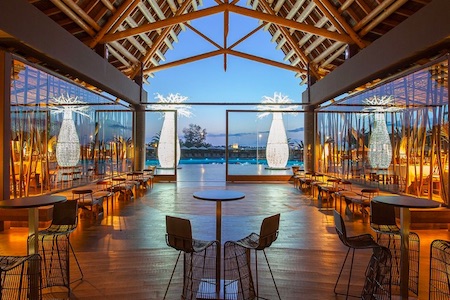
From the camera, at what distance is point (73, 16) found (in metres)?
7.76

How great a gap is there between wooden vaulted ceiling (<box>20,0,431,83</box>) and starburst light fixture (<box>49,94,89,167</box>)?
186 cm

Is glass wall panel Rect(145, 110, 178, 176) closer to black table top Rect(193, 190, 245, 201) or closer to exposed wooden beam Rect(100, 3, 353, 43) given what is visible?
exposed wooden beam Rect(100, 3, 353, 43)

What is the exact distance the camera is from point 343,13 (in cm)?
902

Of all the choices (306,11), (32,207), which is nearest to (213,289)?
(32,207)

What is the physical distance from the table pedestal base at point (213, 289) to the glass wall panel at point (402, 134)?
4.49 m

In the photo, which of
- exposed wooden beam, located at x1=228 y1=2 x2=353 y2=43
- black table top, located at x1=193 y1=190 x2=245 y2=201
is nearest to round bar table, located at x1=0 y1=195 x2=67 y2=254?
black table top, located at x1=193 y1=190 x2=245 y2=201

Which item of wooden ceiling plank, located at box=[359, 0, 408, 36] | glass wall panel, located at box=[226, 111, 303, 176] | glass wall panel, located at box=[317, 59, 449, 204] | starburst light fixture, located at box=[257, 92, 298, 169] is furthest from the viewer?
glass wall panel, located at box=[226, 111, 303, 176]

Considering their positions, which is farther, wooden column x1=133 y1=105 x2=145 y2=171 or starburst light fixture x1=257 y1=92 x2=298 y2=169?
starburst light fixture x1=257 y1=92 x2=298 y2=169

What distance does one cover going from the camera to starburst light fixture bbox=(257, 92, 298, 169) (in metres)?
14.1

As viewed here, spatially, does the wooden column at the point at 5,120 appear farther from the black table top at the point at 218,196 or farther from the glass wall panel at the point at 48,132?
the black table top at the point at 218,196

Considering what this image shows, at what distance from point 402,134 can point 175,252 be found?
5313 mm

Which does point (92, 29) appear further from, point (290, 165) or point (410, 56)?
point (290, 165)

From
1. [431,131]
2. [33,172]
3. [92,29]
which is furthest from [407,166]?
[92,29]

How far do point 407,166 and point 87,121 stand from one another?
304 inches
